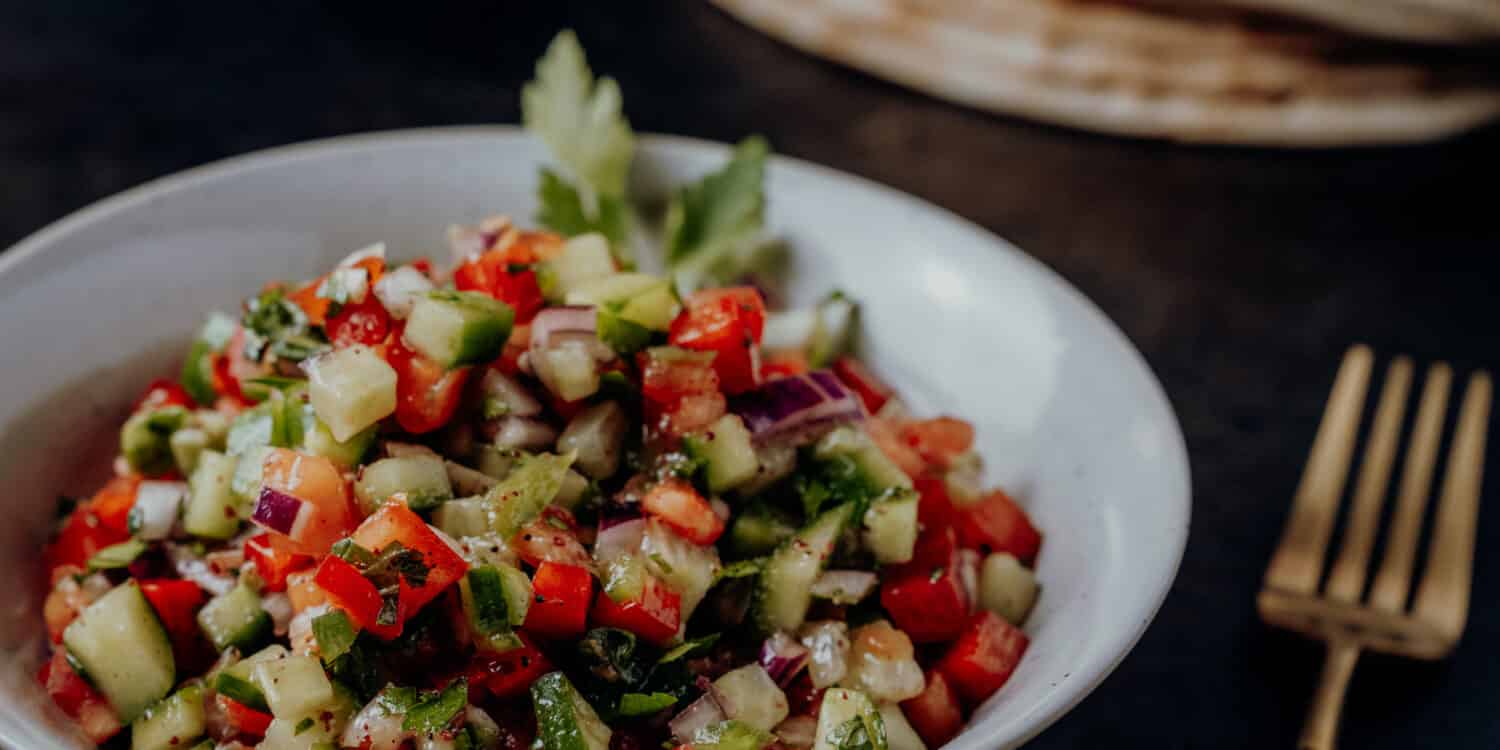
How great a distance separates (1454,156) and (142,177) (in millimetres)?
3832

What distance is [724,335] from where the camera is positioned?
201 centimetres

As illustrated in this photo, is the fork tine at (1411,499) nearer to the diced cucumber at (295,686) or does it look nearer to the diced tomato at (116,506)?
the diced cucumber at (295,686)

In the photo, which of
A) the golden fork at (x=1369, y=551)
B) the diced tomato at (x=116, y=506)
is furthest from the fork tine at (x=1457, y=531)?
the diced tomato at (x=116, y=506)

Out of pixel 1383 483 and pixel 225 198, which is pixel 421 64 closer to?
pixel 225 198

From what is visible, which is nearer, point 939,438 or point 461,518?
point 461,518

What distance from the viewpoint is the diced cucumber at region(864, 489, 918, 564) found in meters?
1.97

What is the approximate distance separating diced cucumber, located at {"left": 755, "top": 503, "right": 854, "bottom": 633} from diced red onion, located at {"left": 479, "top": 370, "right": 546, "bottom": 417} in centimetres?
42

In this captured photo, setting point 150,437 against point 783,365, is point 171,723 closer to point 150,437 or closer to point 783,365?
point 150,437

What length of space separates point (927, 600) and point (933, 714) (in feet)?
0.56

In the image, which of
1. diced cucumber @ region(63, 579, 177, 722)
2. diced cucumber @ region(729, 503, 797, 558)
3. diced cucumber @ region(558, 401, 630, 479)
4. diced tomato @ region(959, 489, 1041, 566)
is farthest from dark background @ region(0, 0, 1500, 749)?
diced cucumber @ region(63, 579, 177, 722)

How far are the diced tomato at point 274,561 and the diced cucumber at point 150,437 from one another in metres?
0.39

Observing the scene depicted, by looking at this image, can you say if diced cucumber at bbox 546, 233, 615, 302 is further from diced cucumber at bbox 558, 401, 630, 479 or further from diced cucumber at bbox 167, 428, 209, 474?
diced cucumber at bbox 167, 428, 209, 474

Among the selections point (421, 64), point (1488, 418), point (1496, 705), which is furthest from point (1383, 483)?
point (421, 64)

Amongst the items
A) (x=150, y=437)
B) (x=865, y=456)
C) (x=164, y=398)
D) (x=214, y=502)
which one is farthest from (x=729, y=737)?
(x=164, y=398)
